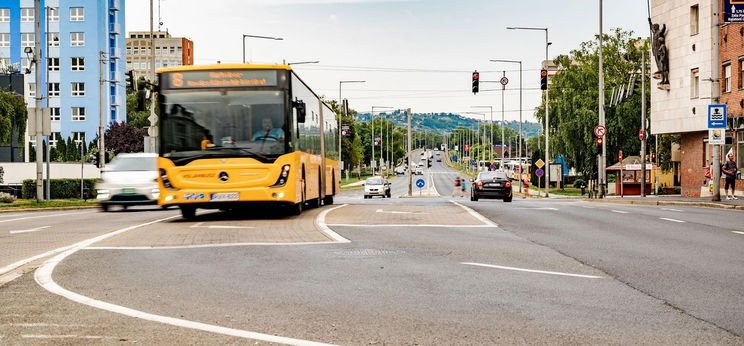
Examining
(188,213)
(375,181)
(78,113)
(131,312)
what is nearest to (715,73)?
(188,213)

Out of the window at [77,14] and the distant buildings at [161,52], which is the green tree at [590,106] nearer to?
the window at [77,14]

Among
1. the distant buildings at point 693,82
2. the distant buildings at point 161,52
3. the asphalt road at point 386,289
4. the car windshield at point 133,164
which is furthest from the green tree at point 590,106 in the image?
the distant buildings at point 161,52

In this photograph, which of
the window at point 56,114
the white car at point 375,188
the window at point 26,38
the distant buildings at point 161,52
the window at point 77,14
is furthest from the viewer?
the distant buildings at point 161,52

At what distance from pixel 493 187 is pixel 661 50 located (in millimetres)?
15900

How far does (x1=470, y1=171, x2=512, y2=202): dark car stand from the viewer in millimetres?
40375

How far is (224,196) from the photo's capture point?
18125mm

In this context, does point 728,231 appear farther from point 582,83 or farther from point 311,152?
point 582,83

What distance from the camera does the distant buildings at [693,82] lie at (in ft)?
138

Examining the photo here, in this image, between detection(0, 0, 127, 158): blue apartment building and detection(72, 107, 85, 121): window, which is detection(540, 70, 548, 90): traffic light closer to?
detection(0, 0, 127, 158): blue apartment building

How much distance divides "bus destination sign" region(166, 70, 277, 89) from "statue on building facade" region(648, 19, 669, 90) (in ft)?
120

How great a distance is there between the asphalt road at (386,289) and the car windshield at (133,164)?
523 inches

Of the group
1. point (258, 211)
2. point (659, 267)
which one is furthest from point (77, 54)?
point (659, 267)

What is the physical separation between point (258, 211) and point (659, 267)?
13901 mm

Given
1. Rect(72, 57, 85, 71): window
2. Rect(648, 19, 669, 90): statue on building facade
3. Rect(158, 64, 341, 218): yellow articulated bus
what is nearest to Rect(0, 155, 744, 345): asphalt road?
Rect(158, 64, 341, 218): yellow articulated bus
